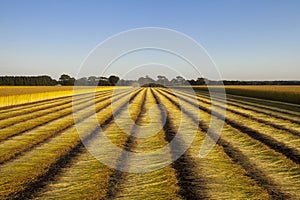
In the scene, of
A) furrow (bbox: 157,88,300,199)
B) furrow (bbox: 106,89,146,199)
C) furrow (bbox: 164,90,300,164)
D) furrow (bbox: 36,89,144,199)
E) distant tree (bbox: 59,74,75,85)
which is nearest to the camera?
furrow (bbox: 36,89,144,199)

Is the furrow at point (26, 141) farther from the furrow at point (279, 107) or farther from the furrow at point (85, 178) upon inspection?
the furrow at point (279, 107)

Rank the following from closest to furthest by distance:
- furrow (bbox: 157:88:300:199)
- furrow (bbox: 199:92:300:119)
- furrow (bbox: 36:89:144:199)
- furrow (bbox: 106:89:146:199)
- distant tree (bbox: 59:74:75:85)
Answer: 1. furrow (bbox: 36:89:144:199)
2. furrow (bbox: 106:89:146:199)
3. furrow (bbox: 157:88:300:199)
4. furrow (bbox: 199:92:300:119)
5. distant tree (bbox: 59:74:75:85)

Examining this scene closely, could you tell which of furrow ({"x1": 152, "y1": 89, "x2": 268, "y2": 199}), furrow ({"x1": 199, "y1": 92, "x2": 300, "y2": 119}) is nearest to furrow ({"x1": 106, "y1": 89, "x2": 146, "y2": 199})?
furrow ({"x1": 152, "y1": 89, "x2": 268, "y2": 199})

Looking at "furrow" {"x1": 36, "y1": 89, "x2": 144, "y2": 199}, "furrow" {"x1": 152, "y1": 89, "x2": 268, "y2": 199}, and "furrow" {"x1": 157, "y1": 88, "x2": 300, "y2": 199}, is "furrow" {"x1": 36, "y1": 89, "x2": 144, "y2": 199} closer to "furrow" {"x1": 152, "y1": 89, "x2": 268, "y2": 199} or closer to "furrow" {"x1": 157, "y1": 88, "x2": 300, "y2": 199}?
"furrow" {"x1": 152, "y1": 89, "x2": 268, "y2": 199}

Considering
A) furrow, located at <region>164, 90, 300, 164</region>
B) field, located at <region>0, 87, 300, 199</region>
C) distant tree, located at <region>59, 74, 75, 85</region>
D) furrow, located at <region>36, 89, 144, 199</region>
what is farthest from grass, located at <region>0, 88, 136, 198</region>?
distant tree, located at <region>59, 74, 75, 85</region>

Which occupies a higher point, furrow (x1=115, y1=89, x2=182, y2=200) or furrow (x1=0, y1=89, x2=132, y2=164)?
furrow (x1=0, y1=89, x2=132, y2=164)

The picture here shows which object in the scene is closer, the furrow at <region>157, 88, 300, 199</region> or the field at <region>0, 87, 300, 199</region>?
the field at <region>0, 87, 300, 199</region>

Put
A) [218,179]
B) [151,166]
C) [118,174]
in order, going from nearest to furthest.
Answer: [218,179] → [118,174] → [151,166]

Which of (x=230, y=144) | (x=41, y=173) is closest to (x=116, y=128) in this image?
(x=230, y=144)

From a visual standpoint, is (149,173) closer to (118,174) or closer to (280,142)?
(118,174)

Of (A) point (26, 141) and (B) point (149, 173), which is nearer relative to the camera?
(B) point (149, 173)

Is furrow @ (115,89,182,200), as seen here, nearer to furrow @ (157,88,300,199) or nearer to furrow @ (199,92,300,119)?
furrow @ (157,88,300,199)

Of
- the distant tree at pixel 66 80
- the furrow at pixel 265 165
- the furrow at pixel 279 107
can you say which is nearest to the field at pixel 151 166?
the furrow at pixel 265 165

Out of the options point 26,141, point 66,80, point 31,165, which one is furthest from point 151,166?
point 66,80
